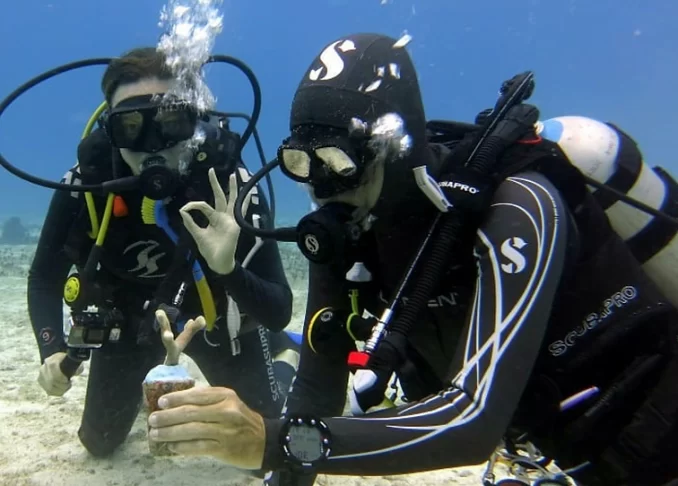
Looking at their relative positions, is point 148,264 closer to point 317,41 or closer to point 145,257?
point 145,257

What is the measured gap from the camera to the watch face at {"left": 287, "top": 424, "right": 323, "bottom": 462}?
172 cm

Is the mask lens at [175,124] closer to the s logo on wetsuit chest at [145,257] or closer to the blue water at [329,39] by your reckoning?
the s logo on wetsuit chest at [145,257]

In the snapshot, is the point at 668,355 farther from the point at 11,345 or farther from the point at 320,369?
the point at 11,345

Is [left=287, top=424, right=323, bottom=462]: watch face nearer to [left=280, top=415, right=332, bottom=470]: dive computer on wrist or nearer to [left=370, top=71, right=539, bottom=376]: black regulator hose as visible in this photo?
[left=280, top=415, right=332, bottom=470]: dive computer on wrist

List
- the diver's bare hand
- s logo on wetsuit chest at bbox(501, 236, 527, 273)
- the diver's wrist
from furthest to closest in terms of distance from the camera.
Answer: the diver's wrist
s logo on wetsuit chest at bbox(501, 236, 527, 273)
the diver's bare hand

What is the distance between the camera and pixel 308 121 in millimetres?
2352

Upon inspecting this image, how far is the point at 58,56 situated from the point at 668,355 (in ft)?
539

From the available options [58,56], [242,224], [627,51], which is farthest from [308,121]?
[58,56]

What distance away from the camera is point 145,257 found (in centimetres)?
427

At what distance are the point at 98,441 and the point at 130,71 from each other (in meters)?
2.83

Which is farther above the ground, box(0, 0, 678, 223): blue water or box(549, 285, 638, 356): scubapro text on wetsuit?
box(0, 0, 678, 223): blue water

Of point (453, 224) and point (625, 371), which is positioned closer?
point (453, 224)

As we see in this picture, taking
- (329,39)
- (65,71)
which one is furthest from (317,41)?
(65,71)

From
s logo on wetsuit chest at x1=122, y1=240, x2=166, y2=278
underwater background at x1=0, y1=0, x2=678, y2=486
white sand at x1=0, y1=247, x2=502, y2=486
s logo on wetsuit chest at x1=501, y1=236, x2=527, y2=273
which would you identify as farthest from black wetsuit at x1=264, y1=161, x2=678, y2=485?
underwater background at x1=0, y1=0, x2=678, y2=486
